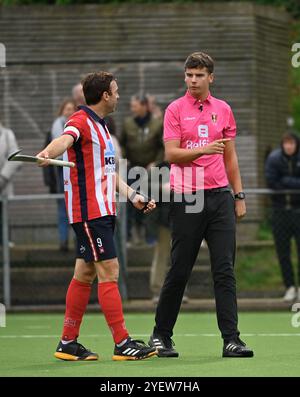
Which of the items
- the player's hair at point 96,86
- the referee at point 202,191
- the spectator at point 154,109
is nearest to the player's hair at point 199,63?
the referee at point 202,191

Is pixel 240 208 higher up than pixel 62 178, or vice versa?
pixel 62 178

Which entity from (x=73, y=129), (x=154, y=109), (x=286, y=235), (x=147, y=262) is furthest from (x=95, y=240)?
(x=154, y=109)

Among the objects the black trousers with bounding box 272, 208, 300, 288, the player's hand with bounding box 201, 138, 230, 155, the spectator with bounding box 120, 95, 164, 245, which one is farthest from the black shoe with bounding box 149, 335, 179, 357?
the spectator with bounding box 120, 95, 164, 245

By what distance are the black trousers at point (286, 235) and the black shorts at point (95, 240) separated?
6.84 m

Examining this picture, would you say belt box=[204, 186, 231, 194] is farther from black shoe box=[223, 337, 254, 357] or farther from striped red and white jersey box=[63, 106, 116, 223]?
black shoe box=[223, 337, 254, 357]

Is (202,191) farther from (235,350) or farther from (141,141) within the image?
(141,141)

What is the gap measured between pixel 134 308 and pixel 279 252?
198 centimetres

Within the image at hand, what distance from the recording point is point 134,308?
52.0 ft

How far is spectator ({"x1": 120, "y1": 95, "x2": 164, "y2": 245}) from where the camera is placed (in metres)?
16.6

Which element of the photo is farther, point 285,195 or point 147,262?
point 147,262

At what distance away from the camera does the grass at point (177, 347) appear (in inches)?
336

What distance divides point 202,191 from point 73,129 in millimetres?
1114

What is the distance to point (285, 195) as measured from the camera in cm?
1627
